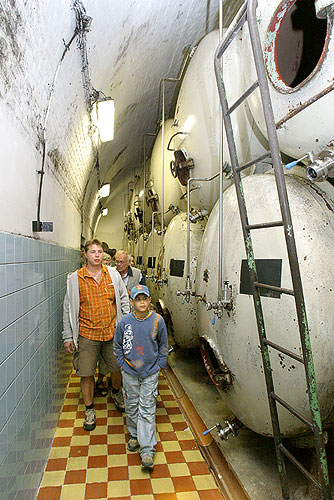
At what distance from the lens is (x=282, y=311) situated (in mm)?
2289

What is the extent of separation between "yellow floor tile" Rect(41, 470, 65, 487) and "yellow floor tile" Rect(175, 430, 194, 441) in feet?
3.61

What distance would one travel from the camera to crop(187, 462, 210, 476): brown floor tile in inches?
112

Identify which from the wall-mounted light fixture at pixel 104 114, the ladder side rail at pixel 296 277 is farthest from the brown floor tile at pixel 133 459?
the wall-mounted light fixture at pixel 104 114

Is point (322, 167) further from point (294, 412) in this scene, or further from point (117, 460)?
point (117, 460)

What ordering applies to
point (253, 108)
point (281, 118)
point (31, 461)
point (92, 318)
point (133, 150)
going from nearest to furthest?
point (281, 118), point (31, 461), point (253, 108), point (92, 318), point (133, 150)

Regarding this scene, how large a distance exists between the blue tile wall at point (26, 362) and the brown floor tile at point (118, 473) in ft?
1.74

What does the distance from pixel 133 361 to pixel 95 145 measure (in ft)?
12.2

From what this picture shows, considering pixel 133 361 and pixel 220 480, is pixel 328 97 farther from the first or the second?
pixel 220 480

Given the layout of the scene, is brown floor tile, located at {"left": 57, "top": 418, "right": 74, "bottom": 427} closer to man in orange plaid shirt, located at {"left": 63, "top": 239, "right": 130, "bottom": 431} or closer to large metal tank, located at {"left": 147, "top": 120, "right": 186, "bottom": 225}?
man in orange plaid shirt, located at {"left": 63, "top": 239, "right": 130, "bottom": 431}

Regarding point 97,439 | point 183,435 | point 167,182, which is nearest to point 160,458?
point 183,435

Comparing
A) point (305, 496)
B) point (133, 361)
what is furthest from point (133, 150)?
point (305, 496)

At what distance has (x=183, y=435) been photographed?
11.2 ft

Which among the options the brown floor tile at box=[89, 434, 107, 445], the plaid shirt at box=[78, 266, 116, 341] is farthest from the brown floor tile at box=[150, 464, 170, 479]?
the plaid shirt at box=[78, 266, 116, 341]

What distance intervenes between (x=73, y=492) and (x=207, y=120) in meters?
3.54
